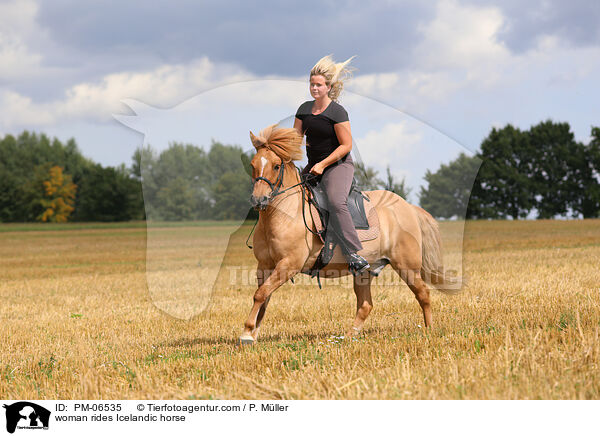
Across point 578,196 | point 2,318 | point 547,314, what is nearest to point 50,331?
point 2,318

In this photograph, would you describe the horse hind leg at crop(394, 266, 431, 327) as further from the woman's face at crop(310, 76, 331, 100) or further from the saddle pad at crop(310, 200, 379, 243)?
the woman's face at crop(310, 76, 331, 100)

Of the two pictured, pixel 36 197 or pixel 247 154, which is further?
pixel 36 197

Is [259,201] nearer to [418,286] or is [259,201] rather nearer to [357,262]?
[357,262]

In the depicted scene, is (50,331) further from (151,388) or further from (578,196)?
(578,196)

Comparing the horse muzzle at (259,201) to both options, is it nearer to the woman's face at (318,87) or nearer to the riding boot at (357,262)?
the woman's face at (318,87)

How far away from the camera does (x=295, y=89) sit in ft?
24.9

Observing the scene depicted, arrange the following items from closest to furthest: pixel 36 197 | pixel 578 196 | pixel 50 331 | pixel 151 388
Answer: pixel 151 388
pixel 50 331
pixel 578 196
pixel 36 197

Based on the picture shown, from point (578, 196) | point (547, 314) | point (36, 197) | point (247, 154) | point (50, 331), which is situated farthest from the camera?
point (36, 197)

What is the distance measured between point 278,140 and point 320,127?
60cm

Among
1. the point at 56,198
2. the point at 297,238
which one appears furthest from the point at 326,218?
the point at 56,198

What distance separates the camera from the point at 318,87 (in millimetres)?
6922
